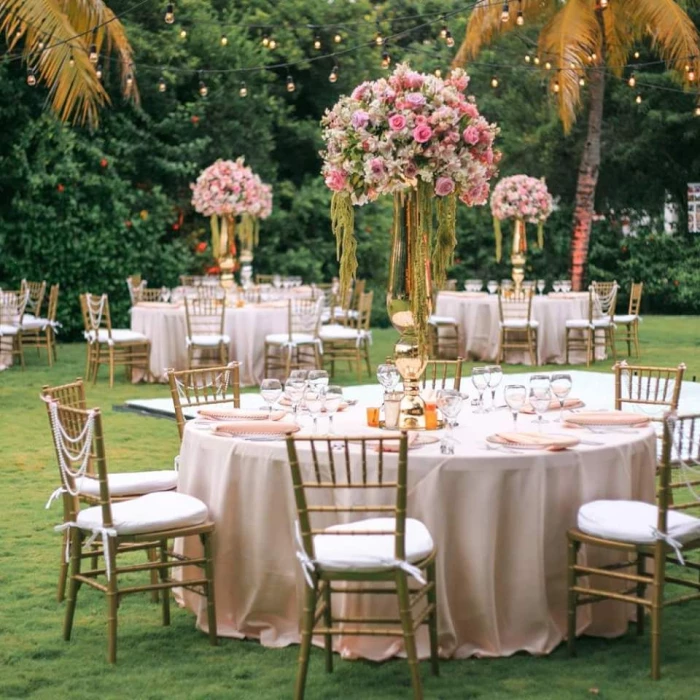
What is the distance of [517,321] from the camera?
596 inches

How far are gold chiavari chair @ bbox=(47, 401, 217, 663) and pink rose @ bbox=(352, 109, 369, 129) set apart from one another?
1.56 m

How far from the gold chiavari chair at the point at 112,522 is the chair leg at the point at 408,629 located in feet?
3.22

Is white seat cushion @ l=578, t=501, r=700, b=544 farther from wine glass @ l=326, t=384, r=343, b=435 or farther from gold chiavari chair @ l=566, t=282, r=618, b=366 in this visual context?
gold chiavari chair @ l=566, t=282, r=618, b=366

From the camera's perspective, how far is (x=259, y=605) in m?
5.04

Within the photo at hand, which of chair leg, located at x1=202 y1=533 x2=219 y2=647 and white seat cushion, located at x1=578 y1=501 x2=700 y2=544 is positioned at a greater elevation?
white seat cushion, located at x1=578 y1=501 x2=700 y2=544

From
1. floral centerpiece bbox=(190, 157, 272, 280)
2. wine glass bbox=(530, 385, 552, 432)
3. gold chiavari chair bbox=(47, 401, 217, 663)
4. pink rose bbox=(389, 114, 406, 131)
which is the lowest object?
gold chiavari chair bbox=(47, 401, 217, 663)

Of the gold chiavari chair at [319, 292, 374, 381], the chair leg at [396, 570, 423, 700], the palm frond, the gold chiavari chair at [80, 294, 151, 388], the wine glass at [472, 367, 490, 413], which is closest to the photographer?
the chair leg at [396, 570, 423, 700]

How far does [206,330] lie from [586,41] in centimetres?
734

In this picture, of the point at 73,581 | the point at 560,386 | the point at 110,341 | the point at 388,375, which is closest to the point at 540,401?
the point at 560,386

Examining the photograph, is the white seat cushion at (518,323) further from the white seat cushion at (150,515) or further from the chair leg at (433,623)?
the chair leg at (433,623)

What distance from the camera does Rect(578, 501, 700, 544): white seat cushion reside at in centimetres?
458

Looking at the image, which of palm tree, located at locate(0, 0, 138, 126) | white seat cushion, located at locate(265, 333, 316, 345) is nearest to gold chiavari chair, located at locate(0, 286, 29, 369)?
palm tree, located at locate(0, 0, 138, 126)

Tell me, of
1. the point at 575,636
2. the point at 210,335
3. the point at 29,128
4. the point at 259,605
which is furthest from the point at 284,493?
the point at 29,128

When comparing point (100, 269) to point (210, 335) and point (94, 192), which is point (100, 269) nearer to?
point (94, 192)
